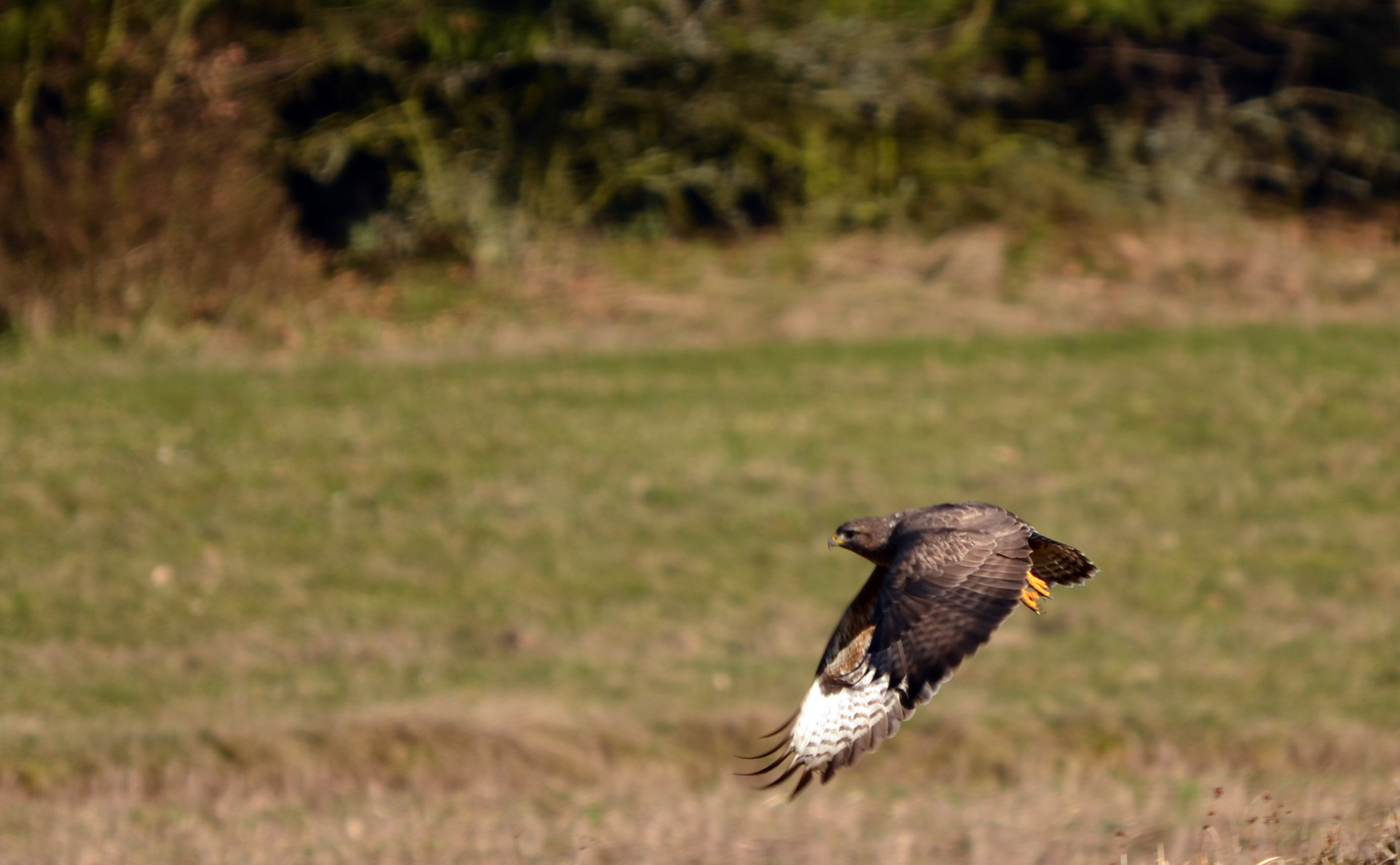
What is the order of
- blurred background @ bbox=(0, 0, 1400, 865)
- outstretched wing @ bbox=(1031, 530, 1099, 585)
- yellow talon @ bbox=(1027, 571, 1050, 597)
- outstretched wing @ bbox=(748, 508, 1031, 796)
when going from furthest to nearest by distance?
blurred background @ bbox=(0, 0, 1400, 865) < outstretched wing @ bbox=(1031, 530, 1099, 585) < yellow talon @ bbox=(1027, 571, 1050, 597) < outstretched wing @ bbox=(748, 508, 1031, 796)

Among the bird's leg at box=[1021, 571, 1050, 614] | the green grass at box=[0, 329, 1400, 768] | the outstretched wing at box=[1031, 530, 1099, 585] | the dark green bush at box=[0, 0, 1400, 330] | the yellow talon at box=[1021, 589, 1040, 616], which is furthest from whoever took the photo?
the dark green bush at box=[0, 0, 1400, 330]

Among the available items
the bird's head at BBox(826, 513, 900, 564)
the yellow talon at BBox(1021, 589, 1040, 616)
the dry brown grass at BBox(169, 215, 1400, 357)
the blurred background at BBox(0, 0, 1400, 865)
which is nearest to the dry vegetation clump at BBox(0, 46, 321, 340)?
the blurred background at BBox(0, 0, 1400, 865)

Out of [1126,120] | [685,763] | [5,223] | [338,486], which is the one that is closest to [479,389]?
[338,486]

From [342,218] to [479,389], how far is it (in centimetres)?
435

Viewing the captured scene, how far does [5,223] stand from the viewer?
13555 millimetres

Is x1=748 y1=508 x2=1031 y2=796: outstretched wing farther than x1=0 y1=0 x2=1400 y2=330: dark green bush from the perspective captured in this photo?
No

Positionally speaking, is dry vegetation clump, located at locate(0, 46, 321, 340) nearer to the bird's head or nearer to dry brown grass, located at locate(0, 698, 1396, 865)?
dry brown grass, located at locate(0, 698, 1396, 865)

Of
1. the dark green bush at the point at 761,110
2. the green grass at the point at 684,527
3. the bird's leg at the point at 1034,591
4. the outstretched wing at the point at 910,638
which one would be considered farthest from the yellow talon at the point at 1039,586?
the dark green bush at the point at 761,110

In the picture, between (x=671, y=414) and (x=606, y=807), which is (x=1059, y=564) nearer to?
(x=606, y=807)

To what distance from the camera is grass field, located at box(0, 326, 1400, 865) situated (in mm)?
6516

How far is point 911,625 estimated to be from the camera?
167 inches

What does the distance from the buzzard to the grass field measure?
3.45 ft

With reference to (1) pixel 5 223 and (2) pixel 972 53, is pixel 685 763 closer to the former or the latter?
(1) pixel 5 223

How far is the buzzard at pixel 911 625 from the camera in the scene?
13.7 feet
